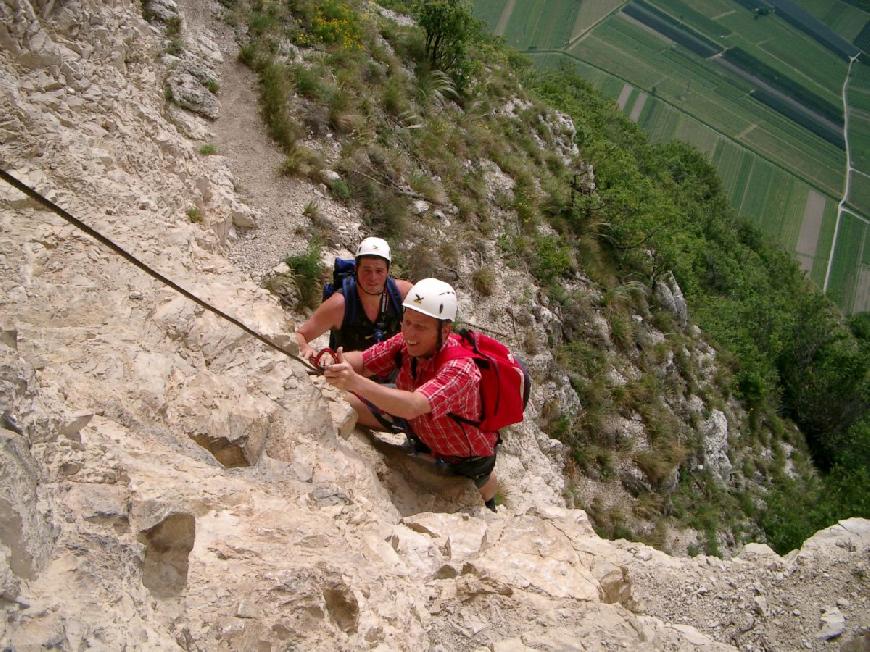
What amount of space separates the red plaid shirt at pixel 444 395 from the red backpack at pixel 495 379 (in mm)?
66

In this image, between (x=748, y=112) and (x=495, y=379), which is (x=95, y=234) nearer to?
(x=495, y=379)

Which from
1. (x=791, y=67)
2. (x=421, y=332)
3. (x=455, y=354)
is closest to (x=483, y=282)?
(x=455, y=354)

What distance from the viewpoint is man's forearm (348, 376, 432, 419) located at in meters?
4.11

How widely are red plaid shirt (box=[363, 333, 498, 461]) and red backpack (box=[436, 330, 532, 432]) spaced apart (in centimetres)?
7

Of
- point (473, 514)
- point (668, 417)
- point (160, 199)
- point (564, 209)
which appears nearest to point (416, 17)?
point (564, 209)

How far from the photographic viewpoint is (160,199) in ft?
21.7

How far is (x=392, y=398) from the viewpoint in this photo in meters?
4.15

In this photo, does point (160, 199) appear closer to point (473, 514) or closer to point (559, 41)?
point (473, 514)

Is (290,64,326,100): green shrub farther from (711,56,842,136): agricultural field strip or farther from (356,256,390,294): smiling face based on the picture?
(711,56,842,136): agricultural field strip

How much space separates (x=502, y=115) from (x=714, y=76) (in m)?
64.0

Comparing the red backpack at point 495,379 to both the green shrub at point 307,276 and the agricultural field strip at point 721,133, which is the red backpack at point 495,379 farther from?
the agricultural field strip at point 721,133

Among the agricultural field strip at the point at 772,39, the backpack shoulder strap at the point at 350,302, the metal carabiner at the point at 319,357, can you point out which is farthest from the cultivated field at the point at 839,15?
the metal carabiner at the point at 319,357

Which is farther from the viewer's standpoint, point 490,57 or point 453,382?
point 490,57

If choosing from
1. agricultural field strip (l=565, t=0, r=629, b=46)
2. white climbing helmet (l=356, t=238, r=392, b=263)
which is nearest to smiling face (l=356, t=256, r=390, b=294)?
white climbing helmet (l=356, t=238, r=392, b=263)
